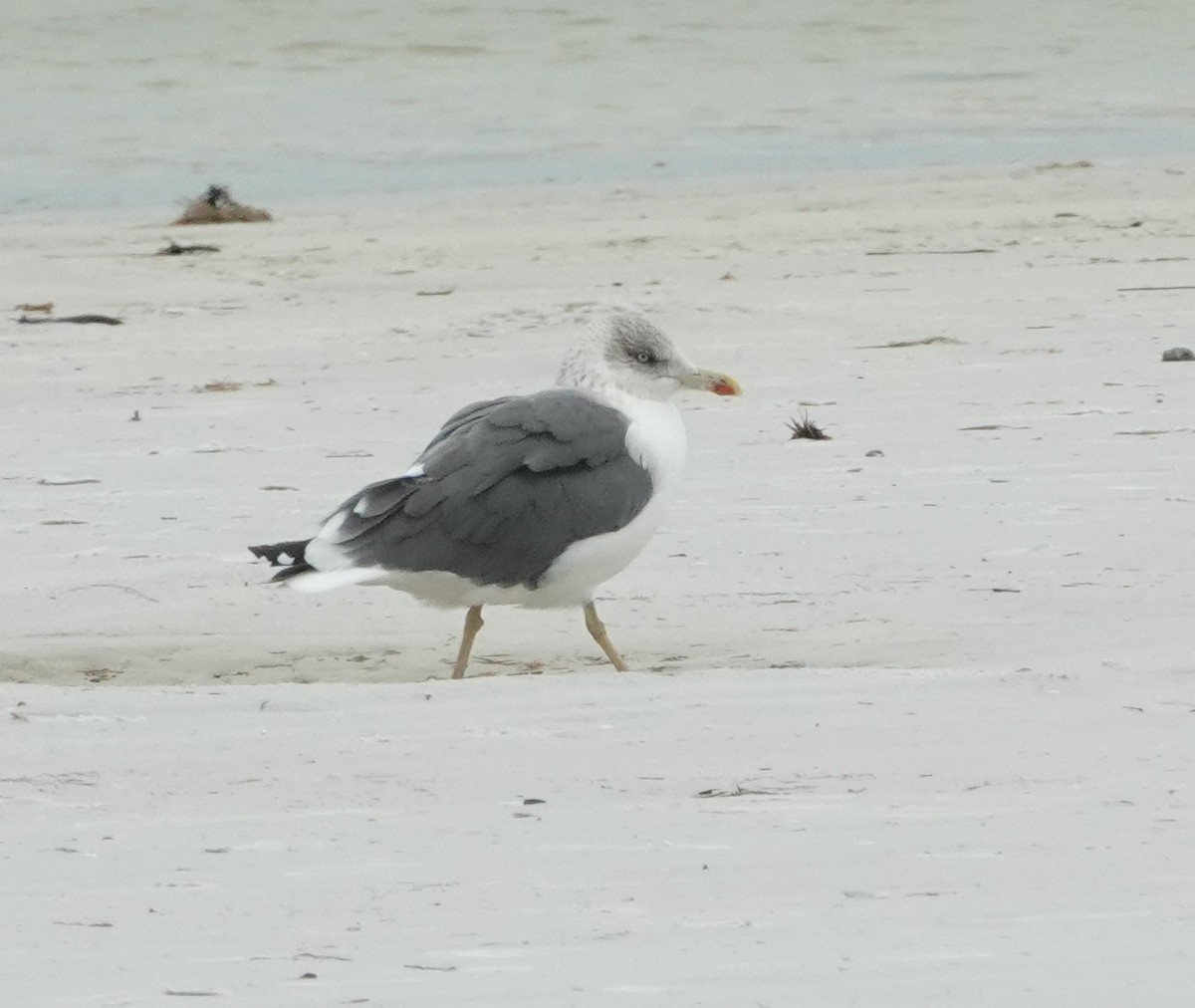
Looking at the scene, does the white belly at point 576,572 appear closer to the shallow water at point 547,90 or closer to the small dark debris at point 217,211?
the small dark debris at point 217,211

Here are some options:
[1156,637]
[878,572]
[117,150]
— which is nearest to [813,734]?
[1156,637]

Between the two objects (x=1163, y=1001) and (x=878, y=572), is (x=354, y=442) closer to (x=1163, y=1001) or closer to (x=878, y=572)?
(x=878, y=572)

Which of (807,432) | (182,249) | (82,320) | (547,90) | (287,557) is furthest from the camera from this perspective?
(547,90)

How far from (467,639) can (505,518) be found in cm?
31

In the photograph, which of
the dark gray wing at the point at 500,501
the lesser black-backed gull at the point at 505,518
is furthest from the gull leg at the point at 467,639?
the dark gray wing at the point at 500,501

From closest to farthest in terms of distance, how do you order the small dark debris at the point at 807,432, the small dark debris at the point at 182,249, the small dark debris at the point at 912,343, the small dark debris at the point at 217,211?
the small dark debris at the point at 807,432, the small dark debris at the point at 912,343, the small dark debris at the point at 182,249, the small dark debris at the point at 217,211

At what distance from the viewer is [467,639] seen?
5645 mm

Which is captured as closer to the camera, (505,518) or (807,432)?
(505,518)

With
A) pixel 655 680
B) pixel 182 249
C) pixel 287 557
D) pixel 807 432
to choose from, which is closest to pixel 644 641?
pixel 287 557

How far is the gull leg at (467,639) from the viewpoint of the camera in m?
5.57

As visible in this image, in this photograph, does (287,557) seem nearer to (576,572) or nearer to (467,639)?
(467,639)

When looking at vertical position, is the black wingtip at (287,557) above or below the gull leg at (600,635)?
above

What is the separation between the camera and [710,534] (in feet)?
22.2

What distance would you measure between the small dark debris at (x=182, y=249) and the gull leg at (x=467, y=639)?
910 centimetres
